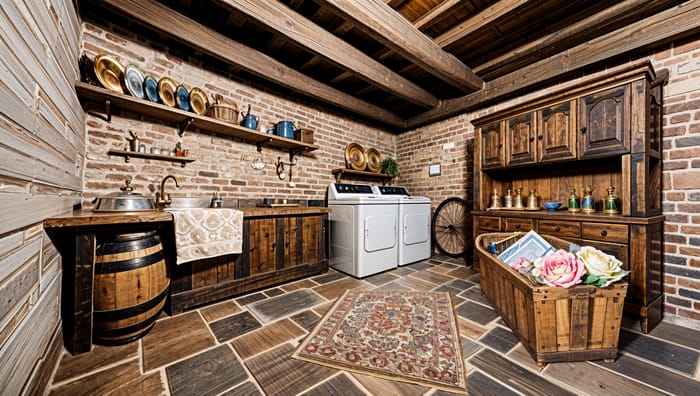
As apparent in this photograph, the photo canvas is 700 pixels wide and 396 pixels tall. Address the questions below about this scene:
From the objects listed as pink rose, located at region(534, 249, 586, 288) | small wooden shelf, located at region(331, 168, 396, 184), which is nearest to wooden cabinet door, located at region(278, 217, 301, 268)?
small wooden shelf, located at region(331, 168, 396, 184)

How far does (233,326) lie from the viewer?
5.49 feet

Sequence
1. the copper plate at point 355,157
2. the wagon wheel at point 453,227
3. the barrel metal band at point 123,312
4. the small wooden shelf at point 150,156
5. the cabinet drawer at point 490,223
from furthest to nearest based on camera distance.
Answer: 1. the copper plate at point 355,157
2. the wagon wheel at point 453,227
3. the cabinet drawer at point 490,223
4. the small wooden shelf at point 150,156
5. the barrel metal band at point 123,312

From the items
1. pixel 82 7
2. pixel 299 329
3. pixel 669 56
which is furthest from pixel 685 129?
pixel 82 7

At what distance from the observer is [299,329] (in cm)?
164

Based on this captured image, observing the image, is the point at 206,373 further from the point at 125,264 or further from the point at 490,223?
the point at 490,223

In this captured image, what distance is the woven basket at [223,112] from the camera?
8.05ft

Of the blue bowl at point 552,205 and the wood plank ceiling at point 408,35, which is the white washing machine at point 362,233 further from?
the blue bowl at point 552,205

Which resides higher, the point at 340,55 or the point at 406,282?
the point at 340,55

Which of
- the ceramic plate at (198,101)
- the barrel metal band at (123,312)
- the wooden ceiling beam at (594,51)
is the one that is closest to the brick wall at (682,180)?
the wooden ceiling beam at (594,51)

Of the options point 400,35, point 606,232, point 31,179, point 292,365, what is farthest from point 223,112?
point 606,232

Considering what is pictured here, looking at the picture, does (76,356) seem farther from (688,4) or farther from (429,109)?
(688,4)

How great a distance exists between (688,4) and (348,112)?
3352 millimetres

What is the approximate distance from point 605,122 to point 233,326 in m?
3.24

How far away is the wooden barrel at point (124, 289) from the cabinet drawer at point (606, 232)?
320 centimetres
